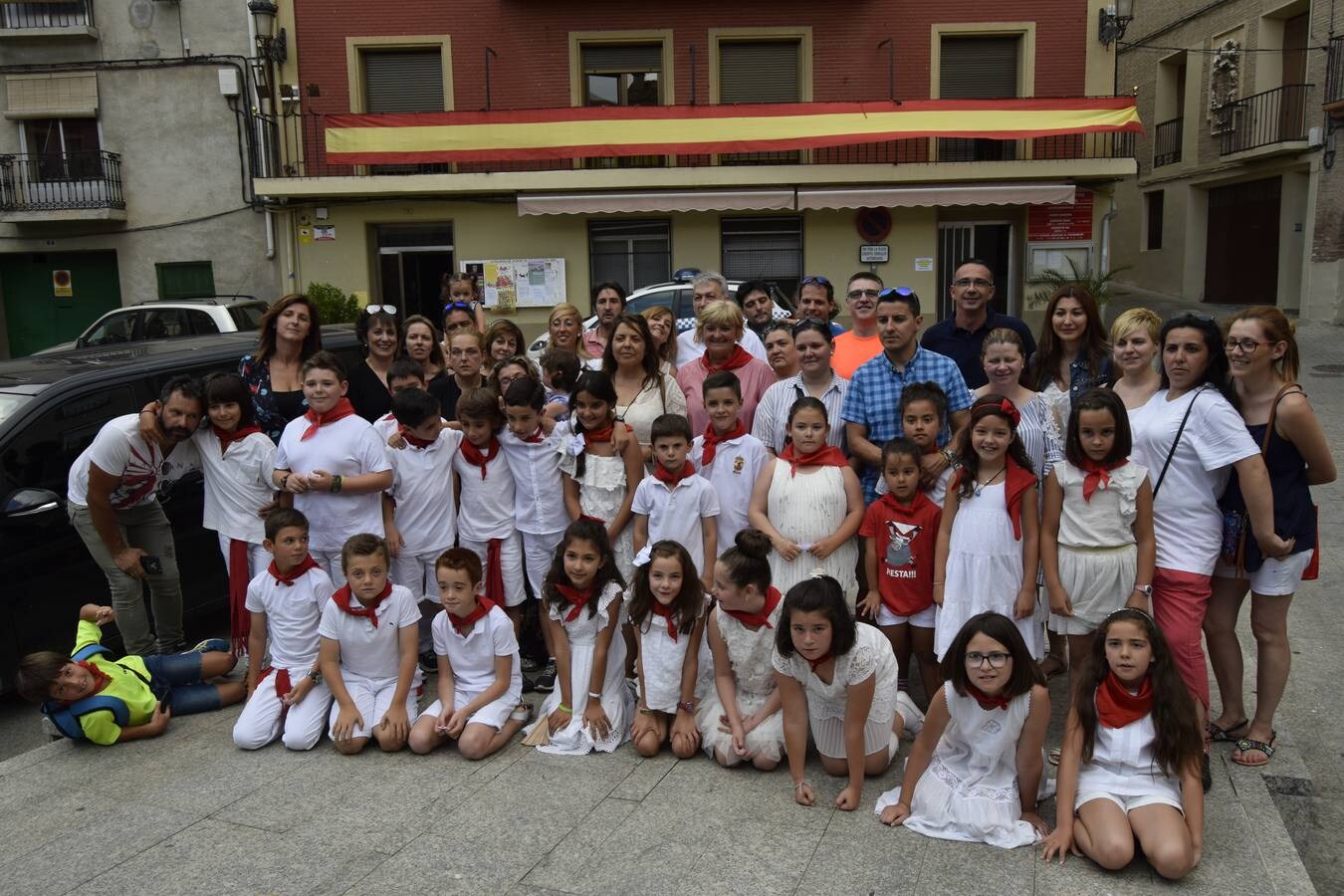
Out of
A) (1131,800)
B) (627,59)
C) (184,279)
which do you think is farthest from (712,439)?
(184,279)

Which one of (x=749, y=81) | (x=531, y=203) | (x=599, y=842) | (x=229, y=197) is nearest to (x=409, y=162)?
(x=531, y=203)

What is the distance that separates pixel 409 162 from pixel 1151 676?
15235mm

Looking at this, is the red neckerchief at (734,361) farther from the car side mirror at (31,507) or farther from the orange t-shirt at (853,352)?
the car side mirror at (31,507)

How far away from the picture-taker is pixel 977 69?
18188 mm

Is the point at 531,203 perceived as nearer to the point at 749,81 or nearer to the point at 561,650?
the point at 749,81

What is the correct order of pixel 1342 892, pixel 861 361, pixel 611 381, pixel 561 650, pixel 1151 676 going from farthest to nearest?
pixel 861 361 → pixel 611 381 → pixel 561 650 → pixel 1342 892 → pixel 1151 676

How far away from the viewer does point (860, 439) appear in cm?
488

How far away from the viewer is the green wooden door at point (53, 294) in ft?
64.0

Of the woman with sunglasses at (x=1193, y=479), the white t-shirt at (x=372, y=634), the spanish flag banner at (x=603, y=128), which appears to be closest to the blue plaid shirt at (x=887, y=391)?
the woman with sunglasses at (x=1193, y=479)

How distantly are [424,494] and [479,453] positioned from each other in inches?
13.2

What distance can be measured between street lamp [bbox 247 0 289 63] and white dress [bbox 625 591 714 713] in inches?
629

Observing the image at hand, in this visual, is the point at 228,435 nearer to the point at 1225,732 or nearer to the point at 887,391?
the point at 887,391

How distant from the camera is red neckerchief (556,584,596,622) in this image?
461cm

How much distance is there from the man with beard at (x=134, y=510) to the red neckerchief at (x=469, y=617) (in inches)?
64.5
